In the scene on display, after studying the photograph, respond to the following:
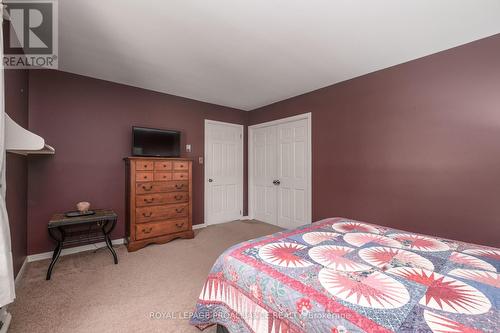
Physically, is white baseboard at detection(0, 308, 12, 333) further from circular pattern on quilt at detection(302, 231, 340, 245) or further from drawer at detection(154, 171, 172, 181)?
circular pattern on quilt at detection(302, 231, 340, 245)

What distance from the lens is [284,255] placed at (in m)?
1.27

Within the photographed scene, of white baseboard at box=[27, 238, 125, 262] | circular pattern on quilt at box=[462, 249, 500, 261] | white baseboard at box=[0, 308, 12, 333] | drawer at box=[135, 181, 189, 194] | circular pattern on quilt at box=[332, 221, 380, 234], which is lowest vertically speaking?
white baseboard at box=[27, 238, 125, 262]

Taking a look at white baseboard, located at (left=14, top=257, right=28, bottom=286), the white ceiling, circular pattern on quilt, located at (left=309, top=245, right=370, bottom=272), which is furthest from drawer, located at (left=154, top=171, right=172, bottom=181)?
circular pattern on quilt, located at (left=309, top=245, right=370, bottom=272)

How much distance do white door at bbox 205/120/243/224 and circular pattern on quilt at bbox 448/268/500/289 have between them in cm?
364

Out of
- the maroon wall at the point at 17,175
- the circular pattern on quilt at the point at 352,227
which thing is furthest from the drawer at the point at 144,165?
the circular pattern on quilt at the point at 352,227

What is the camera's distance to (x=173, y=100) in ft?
12.5

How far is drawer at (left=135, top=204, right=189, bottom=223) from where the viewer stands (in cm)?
299

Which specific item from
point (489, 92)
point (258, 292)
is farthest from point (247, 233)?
point (489, 92)

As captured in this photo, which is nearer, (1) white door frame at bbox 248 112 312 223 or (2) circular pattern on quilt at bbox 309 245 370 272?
(2) circular pattern on quilt at bbox 309 245 370 272

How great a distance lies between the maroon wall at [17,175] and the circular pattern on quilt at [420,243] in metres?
3.29

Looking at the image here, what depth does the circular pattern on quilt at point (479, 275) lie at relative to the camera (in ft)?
3.22

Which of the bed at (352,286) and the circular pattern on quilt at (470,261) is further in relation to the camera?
the circular pattern on quilt at (470,261)

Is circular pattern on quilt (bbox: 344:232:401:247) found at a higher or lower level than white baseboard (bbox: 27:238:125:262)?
higher

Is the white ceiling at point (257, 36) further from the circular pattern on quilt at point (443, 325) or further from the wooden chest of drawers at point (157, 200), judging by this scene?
the circular pattern on quilt at point (443, 325)
